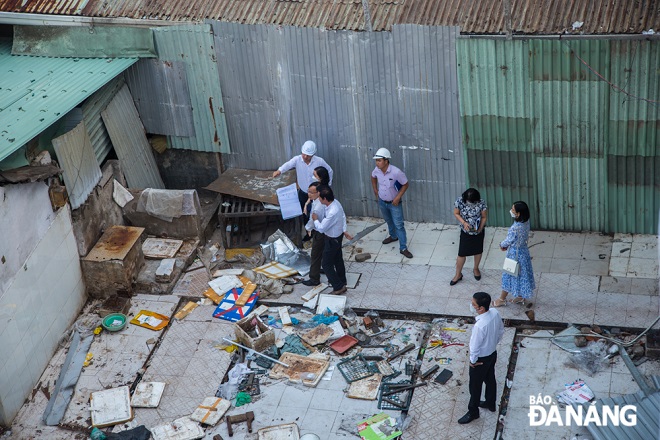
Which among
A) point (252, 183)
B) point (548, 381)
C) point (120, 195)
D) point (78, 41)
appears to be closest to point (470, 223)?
point (548, 381)

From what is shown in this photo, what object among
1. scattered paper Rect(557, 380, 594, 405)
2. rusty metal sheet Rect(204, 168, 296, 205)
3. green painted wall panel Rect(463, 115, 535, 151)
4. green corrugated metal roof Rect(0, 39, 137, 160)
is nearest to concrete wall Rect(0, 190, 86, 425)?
green corrugated metal roof Rect(0, 39, 137, 160)

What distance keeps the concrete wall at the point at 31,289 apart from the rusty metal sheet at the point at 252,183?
101 inches

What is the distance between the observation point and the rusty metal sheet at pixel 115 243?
40.7ft

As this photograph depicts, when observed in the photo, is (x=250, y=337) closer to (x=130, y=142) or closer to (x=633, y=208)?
(x=130, y=142)

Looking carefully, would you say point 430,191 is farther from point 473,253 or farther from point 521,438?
point 521,438

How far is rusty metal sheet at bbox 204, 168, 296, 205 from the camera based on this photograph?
13.5 metres

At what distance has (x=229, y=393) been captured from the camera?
35.0 feet

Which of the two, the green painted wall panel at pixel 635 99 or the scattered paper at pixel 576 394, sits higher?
the green painted wall panel at pixel 635 99

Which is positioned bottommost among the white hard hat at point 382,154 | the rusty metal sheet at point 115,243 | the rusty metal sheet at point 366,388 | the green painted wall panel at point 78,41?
the rusty metal sheet at point 366,388

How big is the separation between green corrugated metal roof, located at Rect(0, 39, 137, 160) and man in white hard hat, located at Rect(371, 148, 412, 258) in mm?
4009

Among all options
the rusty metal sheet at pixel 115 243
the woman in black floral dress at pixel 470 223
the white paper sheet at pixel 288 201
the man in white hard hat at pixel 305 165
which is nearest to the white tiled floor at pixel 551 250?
the woman in black floral dress at pixel 470 223

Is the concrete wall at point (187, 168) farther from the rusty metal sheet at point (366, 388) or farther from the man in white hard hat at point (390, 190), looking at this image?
the rusty metal sheet at point (366, 388)

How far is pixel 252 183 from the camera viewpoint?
13.8 meters

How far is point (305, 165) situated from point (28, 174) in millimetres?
3981
